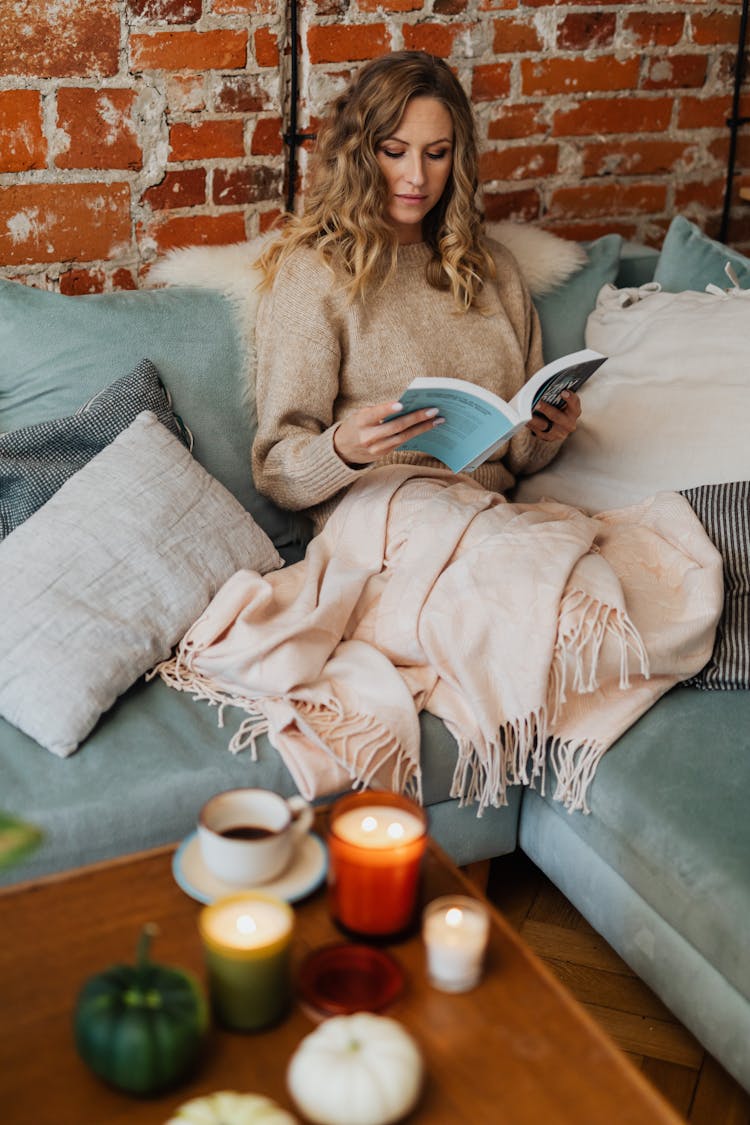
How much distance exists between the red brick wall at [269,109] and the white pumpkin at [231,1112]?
1.55m

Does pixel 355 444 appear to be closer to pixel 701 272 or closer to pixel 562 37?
pixel 701 272

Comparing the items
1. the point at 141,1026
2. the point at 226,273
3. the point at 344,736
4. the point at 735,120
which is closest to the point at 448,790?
the point at 344,736

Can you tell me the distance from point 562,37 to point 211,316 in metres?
1.05

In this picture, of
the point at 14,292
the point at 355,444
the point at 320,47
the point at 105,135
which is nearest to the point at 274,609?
the point at 355,444

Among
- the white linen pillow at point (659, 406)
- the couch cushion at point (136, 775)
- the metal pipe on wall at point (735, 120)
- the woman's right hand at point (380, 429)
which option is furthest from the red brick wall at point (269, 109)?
the couch cushion at point (136, 775)

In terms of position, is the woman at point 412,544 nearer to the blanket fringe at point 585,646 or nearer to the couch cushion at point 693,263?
the blanket fringe at point 585,646

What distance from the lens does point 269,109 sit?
206cm

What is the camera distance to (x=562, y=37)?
2301 mm

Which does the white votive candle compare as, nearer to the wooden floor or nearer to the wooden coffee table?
the wooden coffee table

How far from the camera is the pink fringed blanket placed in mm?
1438

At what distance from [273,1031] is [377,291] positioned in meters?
1.27

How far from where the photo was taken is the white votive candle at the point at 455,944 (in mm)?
919

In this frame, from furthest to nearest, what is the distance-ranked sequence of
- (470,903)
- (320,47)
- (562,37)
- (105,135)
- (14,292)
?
1. (562,37)
2. (320,47)
3. (105,135)
4. (14,292)
5. (470,903)

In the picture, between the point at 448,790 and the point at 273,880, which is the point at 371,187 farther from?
the point at 273,880
